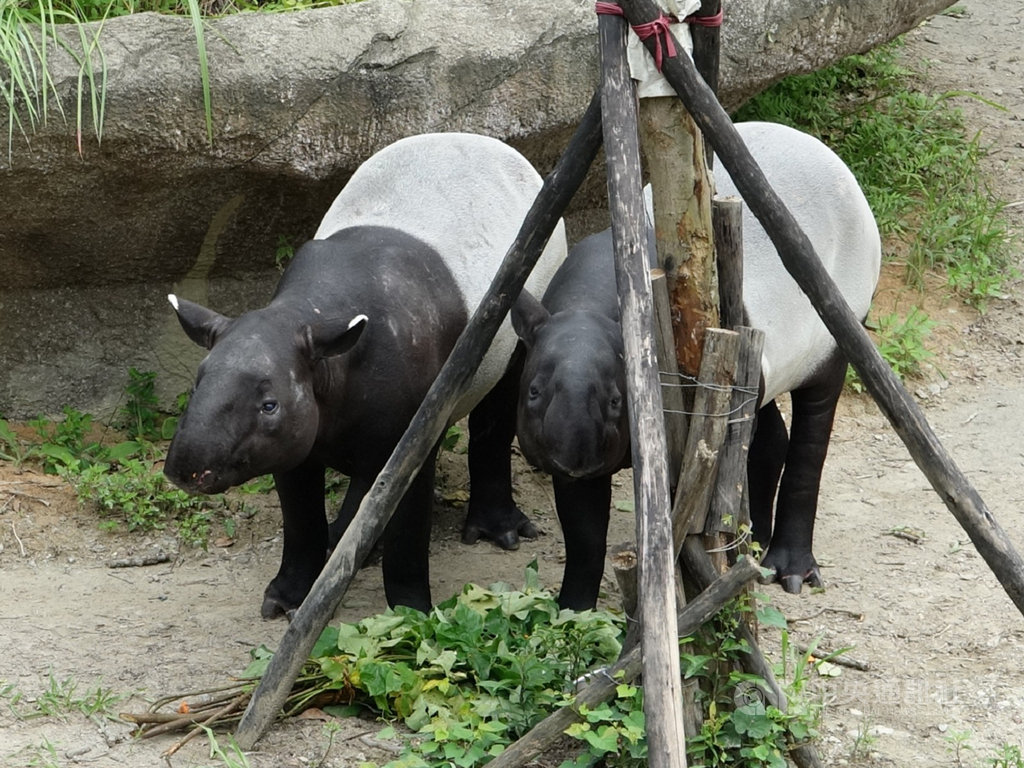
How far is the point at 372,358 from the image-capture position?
17.4 feet

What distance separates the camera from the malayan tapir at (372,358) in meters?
4.88

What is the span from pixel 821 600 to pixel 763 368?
3.74ft

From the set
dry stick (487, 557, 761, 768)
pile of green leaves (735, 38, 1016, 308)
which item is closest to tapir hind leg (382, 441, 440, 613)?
dry stick (487, 557, 761, 768)

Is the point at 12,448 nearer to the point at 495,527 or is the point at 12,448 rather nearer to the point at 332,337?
the point at 495,527

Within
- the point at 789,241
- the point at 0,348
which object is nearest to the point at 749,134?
the point at 789,241

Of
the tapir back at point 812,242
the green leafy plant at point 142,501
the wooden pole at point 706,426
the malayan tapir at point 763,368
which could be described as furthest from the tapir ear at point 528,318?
the green leafy plant at point 142,501

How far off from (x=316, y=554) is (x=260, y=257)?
80.6 inches

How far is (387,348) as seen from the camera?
17.4 feet

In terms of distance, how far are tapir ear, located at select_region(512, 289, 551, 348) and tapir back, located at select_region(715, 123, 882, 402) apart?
2.97ft

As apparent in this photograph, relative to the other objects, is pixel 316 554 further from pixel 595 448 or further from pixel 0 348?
pixel 0 348

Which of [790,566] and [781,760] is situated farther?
[790,566]

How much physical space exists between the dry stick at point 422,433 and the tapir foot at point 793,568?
7.11 feet

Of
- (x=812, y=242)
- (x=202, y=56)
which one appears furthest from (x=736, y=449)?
(x=202, y=56)

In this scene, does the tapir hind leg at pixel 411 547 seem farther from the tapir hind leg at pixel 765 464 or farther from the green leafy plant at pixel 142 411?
the green leafy plant at pixel 142 411
